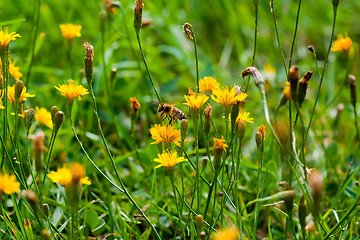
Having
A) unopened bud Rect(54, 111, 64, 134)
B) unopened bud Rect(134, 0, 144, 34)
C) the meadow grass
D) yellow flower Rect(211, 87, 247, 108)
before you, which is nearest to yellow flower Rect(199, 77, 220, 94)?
the meadow grass

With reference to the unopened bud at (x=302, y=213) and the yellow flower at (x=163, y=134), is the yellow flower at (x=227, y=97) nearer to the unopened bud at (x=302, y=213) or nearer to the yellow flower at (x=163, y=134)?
the yellow flower at (x=163, y=134)

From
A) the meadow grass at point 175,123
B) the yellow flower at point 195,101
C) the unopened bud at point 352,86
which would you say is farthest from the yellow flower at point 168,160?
the unopened bud at point 352,86

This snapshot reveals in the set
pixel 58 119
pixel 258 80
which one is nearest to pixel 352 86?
pixel 258 80

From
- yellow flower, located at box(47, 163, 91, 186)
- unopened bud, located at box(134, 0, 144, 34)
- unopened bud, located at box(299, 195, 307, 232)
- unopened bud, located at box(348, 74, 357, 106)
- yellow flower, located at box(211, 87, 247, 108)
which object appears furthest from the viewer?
unopened bud, located at box(348, 74, 357, 106)

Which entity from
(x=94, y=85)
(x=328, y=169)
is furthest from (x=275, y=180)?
(x=94, y=85)

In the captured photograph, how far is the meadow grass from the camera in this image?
1278 mm

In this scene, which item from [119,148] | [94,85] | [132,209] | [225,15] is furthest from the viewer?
[225,15]

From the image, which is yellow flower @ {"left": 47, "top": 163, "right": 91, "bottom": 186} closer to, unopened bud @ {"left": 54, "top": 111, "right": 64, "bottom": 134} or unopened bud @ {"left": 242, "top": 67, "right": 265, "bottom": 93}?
unopened bud @ {"left": 54, "top": 111, "right": 64, "bottom": 134}

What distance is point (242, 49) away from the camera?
3.22 metres

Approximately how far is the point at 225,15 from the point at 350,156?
1710 millimetres

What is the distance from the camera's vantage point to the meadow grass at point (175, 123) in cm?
128

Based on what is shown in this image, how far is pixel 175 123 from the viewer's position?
167 centimetres

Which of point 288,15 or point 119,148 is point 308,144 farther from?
point 288,15

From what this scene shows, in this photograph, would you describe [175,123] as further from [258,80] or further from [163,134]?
[258,80]
